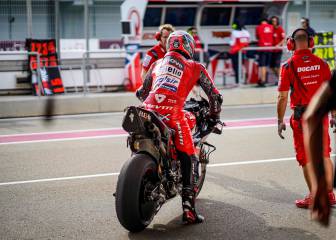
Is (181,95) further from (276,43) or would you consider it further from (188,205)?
(276,43)

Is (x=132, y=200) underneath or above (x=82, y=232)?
above

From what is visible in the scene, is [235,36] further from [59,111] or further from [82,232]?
[82,232]

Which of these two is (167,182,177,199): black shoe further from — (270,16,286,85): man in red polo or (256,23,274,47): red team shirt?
(256,23,274,47): red team shirt

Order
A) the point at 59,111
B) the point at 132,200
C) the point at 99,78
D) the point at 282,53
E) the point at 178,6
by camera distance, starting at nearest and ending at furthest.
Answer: the point at 132,200, the point at 59,111, the point at 99,78, the point at 282,53, the point at 178,6

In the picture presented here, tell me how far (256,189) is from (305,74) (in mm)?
1581

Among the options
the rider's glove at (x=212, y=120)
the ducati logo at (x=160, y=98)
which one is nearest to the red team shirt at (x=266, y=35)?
the rider's glove at (x=212, y=120)

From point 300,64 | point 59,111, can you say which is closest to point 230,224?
point 300,64

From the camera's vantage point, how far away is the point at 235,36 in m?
18.9

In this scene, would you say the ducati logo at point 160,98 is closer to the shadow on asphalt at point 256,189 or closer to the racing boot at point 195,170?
the racing boot at point 195,170

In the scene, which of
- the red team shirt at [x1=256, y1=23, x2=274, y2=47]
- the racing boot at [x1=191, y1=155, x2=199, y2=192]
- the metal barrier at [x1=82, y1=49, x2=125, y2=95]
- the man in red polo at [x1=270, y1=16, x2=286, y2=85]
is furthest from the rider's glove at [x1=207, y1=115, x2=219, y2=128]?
the red team shirt at [x1=256, y1=23, x2=274, y2=47]

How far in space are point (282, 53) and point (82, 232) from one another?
13840 mm

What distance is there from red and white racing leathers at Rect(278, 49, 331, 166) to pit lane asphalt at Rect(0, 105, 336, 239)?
28.4 inches

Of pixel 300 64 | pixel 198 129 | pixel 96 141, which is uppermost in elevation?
pixel 300 64

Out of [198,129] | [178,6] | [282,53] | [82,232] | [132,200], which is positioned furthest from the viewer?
[178,6]
